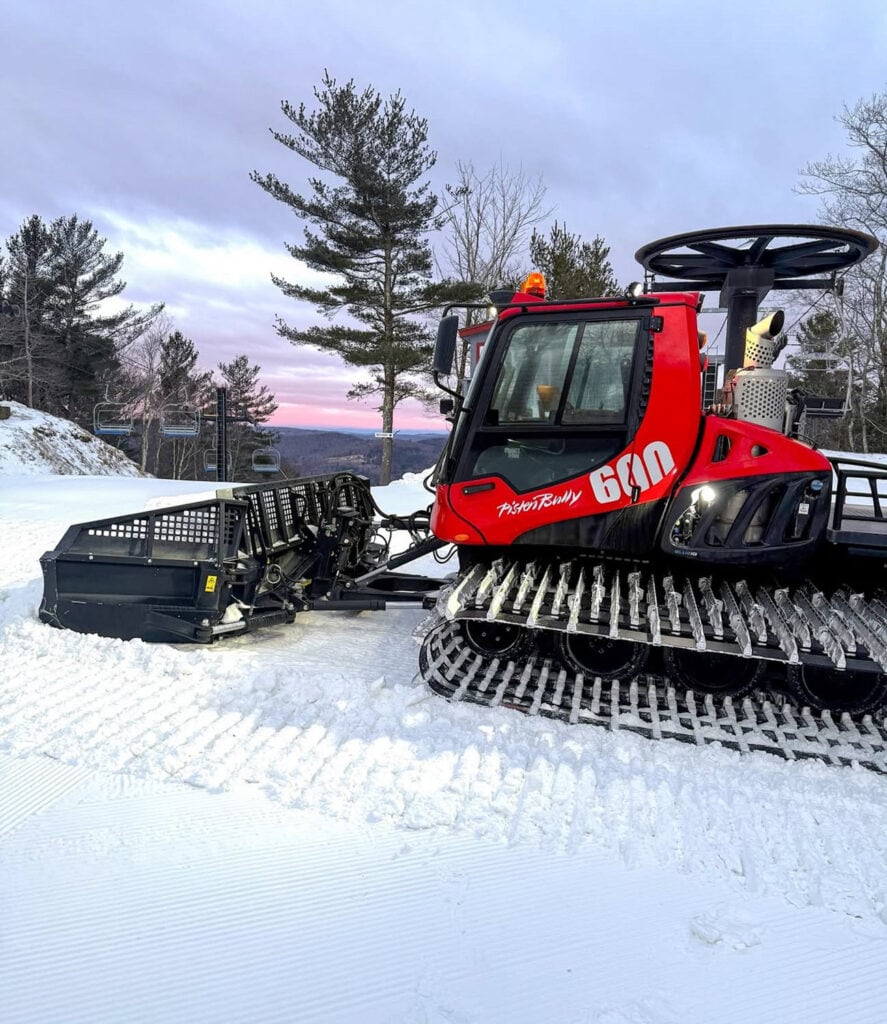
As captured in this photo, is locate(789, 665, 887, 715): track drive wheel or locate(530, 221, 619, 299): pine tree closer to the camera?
locate(789, 665, 887, 715): track drive wheel

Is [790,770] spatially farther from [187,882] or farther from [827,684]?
[187,882]

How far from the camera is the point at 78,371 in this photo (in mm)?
30312

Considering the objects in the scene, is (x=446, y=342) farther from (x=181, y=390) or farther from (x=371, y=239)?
(x=181, y=390)

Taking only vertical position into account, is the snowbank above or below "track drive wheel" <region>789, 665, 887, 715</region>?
above

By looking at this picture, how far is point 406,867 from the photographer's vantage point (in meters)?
2.45

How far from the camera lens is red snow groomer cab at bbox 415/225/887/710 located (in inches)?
Result: 135

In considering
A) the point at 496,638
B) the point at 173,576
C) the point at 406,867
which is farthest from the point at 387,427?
the point at 406,867

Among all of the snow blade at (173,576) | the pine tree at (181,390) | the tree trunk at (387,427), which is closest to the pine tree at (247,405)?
the pine tree at (181,390)

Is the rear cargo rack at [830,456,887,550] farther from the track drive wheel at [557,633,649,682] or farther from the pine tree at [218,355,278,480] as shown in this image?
the pine tree at [218,355,278,480]

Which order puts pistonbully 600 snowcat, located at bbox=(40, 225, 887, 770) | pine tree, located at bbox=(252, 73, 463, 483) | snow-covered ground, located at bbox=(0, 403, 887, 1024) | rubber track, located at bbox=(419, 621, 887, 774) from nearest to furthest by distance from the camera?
snow-covered ground, located at bbox=(0, 403, 887, 1024) → rubber track, located at bbox=(419, 621, 887, 774) → pistonbully 600 snowcat, located at bbox=(40, 225, 887, 770) → pine tree, located at bbox=(252, 73, 463, 483)

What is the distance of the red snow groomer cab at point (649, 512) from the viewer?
11.3ft

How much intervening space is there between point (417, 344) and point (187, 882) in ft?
59.4

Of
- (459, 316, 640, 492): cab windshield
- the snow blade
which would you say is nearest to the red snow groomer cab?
(459, 316, 640, 492): cab windshield

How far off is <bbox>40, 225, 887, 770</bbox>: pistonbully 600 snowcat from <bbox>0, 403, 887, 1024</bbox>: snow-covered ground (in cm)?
45
